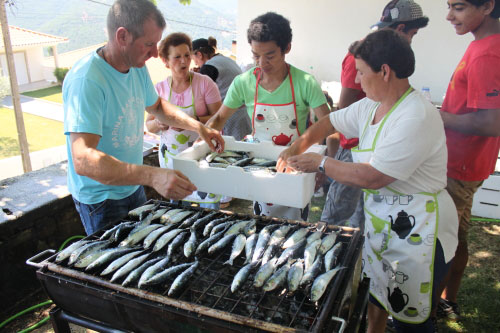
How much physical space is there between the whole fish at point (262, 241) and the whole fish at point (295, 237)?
0.12 meters

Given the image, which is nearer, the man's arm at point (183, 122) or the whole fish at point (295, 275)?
the whole fish at point (295, 275)

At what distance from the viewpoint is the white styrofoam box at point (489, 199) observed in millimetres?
4801

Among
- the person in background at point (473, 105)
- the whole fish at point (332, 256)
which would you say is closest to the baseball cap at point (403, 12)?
the person in background at point (473, 105)

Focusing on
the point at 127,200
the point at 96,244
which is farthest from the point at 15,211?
the point at 96,244

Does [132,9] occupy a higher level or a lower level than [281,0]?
lower

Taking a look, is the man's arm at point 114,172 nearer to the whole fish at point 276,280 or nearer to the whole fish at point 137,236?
the whole fish at point 137,236

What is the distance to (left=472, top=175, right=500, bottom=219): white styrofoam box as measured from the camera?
480 cm

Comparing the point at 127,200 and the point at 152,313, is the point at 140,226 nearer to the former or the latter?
the point at 127,200

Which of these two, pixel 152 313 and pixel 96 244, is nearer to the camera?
pixel 152 313

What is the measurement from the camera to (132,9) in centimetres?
212

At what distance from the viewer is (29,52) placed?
902 inches

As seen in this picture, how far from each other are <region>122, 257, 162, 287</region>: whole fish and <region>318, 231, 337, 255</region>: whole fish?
100 centimetres

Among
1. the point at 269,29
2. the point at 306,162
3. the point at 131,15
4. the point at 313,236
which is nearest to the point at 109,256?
the point at 313,236

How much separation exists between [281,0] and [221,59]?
4.84 metres
